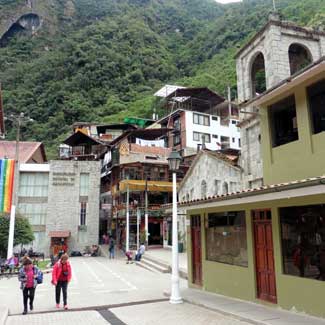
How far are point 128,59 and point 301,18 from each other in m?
39.6

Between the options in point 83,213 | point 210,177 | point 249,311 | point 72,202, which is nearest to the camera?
point 249,311

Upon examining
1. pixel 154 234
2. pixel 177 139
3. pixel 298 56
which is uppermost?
pixel 177 139

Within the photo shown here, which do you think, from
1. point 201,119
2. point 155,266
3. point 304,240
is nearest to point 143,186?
point 155,266

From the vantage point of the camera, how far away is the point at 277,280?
8578 mm

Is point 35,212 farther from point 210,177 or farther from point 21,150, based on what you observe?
point 210,177

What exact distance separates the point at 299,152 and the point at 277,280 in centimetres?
358

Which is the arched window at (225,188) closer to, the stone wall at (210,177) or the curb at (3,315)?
the stone wall at (210,177)

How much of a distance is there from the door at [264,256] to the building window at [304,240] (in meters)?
0.60

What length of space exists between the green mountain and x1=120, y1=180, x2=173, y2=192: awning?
97.6 ft

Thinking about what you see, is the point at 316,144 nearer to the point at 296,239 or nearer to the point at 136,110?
the point at 296,239

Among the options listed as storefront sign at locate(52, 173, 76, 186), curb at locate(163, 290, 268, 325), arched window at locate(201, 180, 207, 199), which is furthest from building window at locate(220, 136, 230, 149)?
curb at locate(163, 290, 268, 325)

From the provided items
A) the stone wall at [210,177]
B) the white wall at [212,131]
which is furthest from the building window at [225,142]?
the stone wall at [210,177]

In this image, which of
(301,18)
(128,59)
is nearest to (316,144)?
(301,18)

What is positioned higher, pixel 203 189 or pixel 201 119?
pixel 201 119
